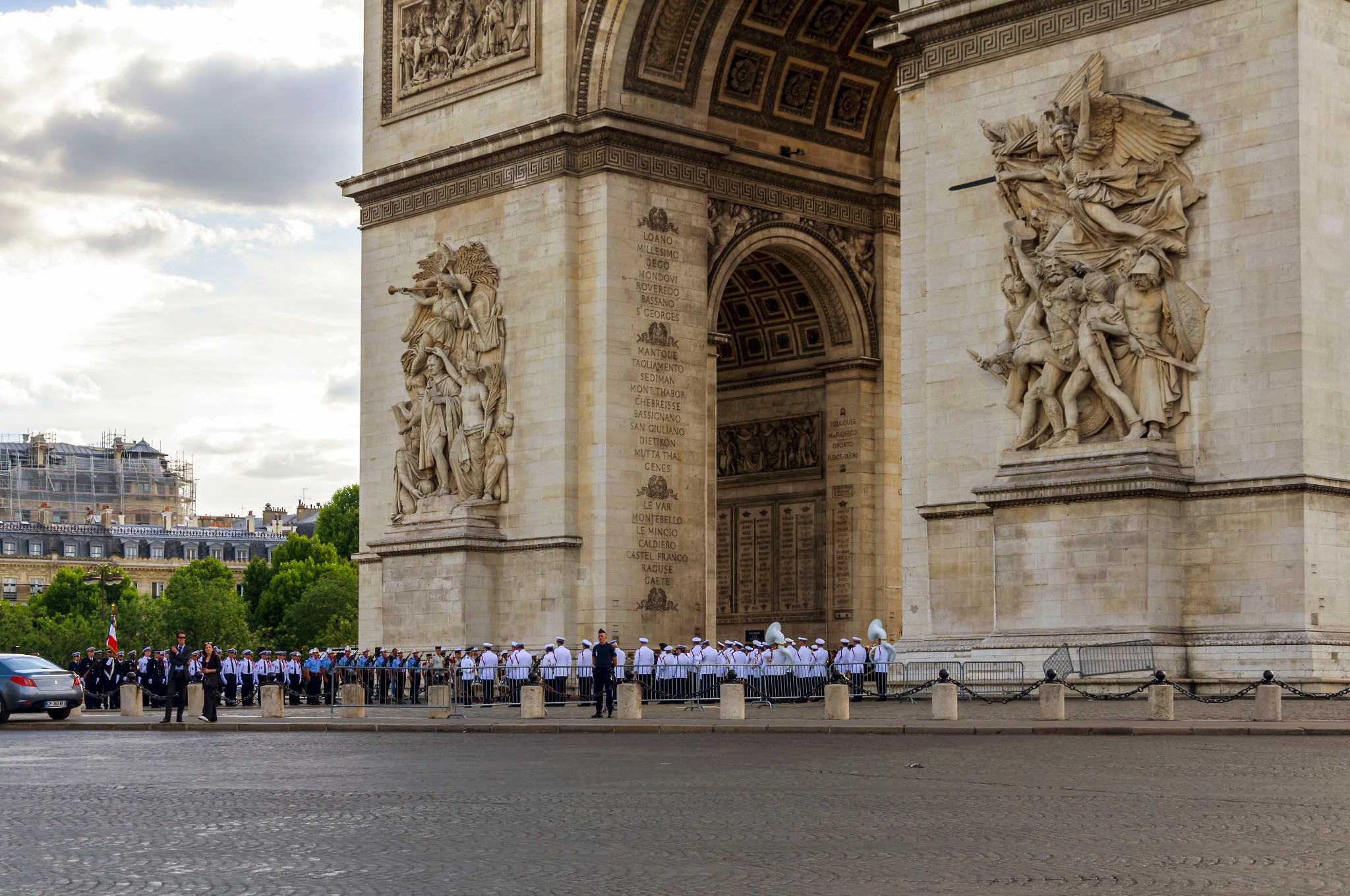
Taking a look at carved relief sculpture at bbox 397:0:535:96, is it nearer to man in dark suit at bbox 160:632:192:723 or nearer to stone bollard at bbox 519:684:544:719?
man in dark suit at bbox 160:632:192:723

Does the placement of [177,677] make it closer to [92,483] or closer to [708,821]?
[708,821]

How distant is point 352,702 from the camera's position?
32.8 meters

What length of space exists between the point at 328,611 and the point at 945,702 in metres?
81.1

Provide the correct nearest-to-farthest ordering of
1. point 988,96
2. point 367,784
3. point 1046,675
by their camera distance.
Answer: point 367,784 → point 1046,675 → point 988,96

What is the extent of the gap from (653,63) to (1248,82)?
15041 millimetres

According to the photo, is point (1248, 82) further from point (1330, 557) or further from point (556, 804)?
point (556, 804)

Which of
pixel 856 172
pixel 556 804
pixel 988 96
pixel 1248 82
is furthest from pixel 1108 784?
pixel 856 172

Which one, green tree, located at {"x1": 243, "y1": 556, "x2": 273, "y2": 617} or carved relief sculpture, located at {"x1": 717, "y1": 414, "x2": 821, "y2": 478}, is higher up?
carved relief sculpture, located at {"x1": 717, "y1": 414, "x2": 821, "y2": 478}

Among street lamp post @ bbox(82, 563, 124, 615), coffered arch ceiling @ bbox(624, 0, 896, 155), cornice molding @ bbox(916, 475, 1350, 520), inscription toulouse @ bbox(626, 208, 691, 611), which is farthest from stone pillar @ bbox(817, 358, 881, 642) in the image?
street lamp post @ bbox(82, 563, 124, 615)

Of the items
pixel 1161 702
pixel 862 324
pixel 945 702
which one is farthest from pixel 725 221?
pixel 1161 702

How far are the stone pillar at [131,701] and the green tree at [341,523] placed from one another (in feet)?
234

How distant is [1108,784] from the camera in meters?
15.7

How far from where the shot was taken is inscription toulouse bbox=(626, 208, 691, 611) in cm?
3800

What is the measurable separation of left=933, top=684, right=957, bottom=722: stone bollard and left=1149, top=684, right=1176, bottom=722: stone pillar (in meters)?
2.73
